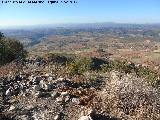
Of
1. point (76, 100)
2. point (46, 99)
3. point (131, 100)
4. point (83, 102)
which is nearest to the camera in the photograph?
point (131, 100)

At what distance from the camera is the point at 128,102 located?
50.6 ft

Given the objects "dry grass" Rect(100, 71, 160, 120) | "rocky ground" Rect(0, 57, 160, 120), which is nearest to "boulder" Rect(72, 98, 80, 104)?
"rocky ground" Rect(0, 57, 160, 120)

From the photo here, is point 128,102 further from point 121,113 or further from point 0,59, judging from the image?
point 0,59

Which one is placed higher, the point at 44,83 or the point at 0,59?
the point at 44,83

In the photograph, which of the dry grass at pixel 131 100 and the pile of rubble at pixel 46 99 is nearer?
the pile of rubble at pixel 46 99

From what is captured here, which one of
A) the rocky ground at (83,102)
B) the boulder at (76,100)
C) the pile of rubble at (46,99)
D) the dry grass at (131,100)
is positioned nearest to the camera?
the rocky ground at (83,102)

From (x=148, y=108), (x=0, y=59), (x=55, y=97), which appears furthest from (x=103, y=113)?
(x=0, y=59)

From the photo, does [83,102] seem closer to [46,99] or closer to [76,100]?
[76,100]

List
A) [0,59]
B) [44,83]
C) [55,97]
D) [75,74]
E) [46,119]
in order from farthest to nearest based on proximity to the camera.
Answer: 1. [0,59]
2. [75,74]
3. [44,83]
4. [55,97]
5. [46,119]

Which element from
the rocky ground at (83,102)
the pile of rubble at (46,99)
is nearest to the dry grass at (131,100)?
the rocky ground at (83,102)

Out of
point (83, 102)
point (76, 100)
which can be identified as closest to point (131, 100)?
point (83, 102)

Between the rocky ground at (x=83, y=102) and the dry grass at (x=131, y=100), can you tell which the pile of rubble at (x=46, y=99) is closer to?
the rocky ground at (x=83, y=102)

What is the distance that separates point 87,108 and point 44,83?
447cm

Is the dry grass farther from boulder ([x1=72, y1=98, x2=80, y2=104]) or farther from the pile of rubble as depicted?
boulder ([x1=72, y1=98, x2=80, y2=104])
